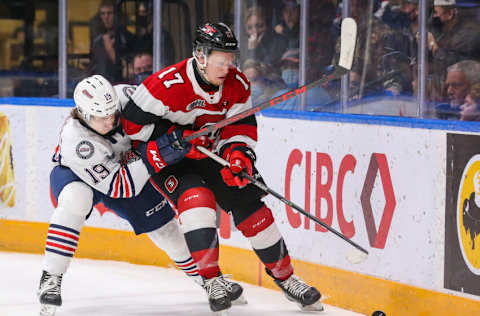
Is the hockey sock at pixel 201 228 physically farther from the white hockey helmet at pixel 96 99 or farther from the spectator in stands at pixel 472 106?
the spectator in stands at pixel 472 106

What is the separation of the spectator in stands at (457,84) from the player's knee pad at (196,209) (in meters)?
1.17

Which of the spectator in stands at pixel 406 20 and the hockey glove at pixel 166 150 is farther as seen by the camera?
the spectator in stands at pixel 406 20

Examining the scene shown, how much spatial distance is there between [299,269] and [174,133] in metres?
0.95

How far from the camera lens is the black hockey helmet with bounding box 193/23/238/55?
3049 mm

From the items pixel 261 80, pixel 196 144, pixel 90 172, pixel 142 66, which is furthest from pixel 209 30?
pixel 142 66

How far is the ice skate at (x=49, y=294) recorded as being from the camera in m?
3.24

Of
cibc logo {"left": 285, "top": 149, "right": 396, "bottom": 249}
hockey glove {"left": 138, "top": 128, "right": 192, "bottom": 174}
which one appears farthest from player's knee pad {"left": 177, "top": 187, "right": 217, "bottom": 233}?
cibc logo {"left": 285, "top": 149, "right": 396, "bottom": 249}

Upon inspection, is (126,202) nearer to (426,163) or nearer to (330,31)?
(426,163)

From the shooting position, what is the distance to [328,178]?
3.54 metres

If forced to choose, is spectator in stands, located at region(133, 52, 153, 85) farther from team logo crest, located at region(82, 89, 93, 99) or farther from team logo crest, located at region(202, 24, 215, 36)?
team logo crest, located at region(202, 24, 215, 36)

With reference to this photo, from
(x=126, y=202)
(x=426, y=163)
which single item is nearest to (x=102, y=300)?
(x=126, y=202)

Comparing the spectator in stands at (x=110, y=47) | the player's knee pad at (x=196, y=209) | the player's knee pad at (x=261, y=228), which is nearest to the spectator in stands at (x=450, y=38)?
the player's knee pad at (x=261, y=228)

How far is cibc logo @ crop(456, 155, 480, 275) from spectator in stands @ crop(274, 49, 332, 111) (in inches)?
54.2

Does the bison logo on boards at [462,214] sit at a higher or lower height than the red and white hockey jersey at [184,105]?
lower
